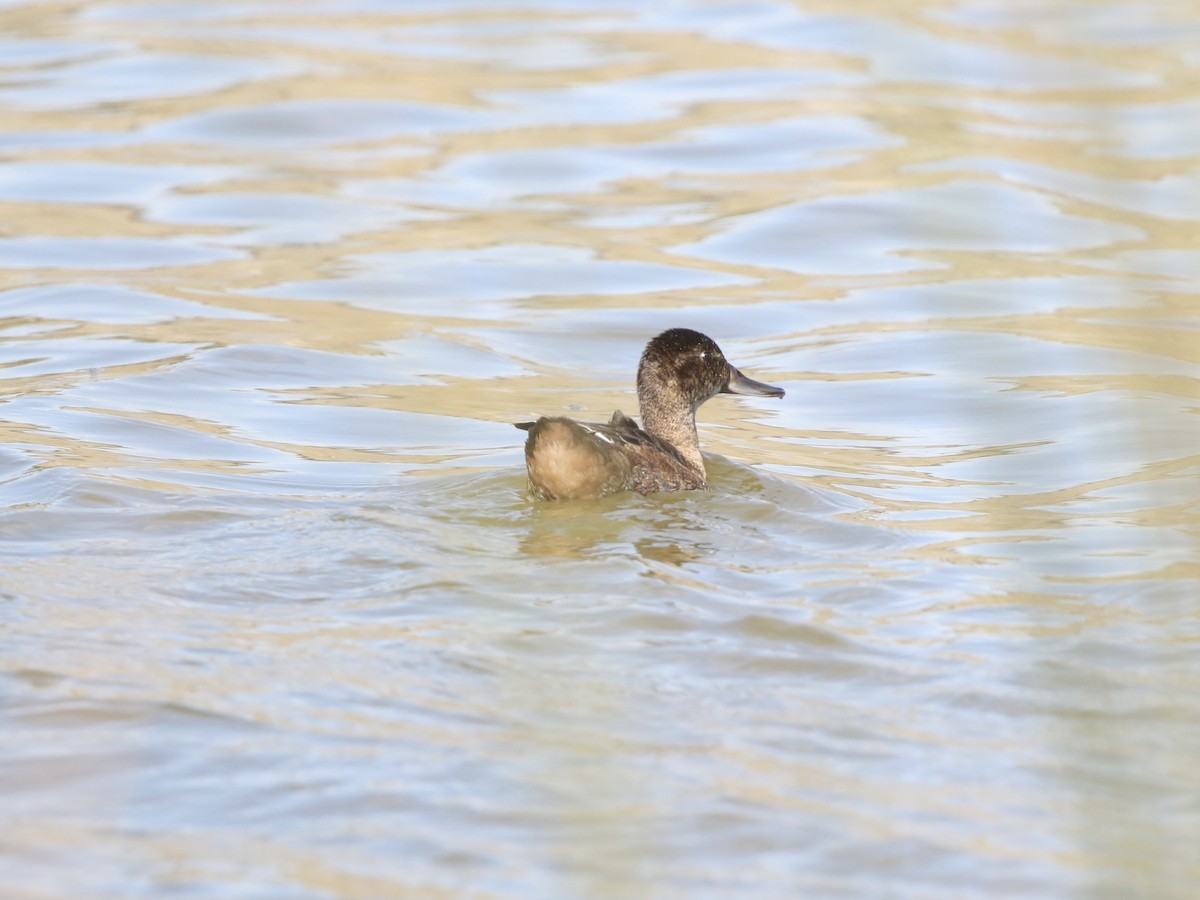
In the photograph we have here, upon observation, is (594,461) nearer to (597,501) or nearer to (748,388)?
(597,501)

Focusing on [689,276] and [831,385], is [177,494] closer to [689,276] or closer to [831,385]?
[831,385]

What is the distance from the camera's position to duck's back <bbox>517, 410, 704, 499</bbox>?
8109mm

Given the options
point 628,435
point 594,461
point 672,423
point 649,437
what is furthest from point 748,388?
point 594,461

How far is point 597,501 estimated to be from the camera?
852 cm

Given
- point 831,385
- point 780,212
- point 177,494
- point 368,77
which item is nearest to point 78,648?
point 177,494

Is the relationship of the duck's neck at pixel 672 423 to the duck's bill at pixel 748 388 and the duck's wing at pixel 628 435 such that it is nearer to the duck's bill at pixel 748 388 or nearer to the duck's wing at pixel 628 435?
the duck's wing at pixel 628 435

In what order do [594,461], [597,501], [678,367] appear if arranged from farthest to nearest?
[678,367], [597,501], [594,461]

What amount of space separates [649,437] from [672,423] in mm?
607

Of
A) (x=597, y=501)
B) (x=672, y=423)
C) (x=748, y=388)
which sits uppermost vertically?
(x=748, y=388)

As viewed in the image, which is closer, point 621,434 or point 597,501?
point 597,501

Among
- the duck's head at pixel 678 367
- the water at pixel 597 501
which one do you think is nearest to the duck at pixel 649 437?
the duck's head at pixel 678 367

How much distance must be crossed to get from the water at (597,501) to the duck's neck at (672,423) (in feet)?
0.86

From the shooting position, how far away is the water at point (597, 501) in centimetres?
491

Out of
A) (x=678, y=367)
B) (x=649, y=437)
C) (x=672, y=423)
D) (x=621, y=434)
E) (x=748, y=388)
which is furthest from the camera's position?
(x=748, y=388)
